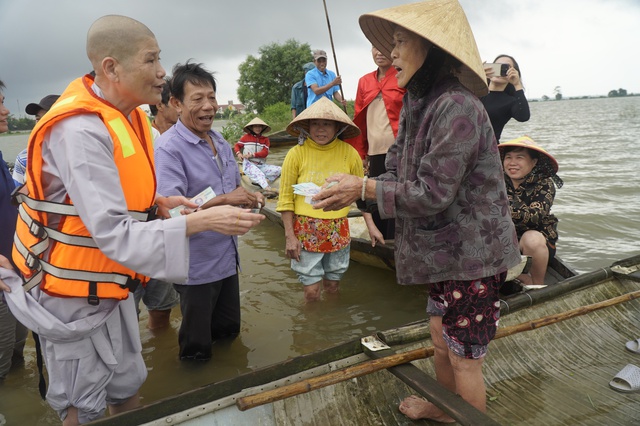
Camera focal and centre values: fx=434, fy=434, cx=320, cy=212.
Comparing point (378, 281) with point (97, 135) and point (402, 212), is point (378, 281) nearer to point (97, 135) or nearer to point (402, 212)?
point (402, 212)

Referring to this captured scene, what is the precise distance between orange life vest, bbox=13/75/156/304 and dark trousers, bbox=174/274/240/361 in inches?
40.2

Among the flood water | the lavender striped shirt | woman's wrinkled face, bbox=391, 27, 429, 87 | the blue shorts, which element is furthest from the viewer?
the blue shorts

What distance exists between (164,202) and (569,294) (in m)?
2.92

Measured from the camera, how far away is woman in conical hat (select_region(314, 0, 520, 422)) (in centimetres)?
164

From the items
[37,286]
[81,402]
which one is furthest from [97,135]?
[81,402]

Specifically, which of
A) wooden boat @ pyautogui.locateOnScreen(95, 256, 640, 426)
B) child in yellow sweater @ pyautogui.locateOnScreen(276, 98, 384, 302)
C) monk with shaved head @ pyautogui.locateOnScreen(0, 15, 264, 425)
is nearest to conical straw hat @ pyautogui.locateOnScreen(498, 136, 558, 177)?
wooden boat @ pyautogui.locateOnScreen(95, 256, 640, 426)

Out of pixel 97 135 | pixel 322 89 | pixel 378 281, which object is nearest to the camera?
pixel 97 135

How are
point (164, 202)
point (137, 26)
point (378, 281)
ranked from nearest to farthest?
point (137, 26) → point (164, 202) → point (378, 281)

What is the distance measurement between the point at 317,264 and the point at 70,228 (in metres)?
2.24

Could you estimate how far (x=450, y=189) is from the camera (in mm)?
1631

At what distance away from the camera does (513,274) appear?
3217 millimetres

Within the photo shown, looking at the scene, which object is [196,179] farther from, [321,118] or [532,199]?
[532,199]

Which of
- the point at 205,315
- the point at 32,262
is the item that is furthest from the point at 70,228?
the point at 205,315

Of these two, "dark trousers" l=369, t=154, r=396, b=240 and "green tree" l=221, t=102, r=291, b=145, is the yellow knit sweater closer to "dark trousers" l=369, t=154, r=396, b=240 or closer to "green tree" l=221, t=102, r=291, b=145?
"dark trousers" l=369, t=154, r=396, b=240
